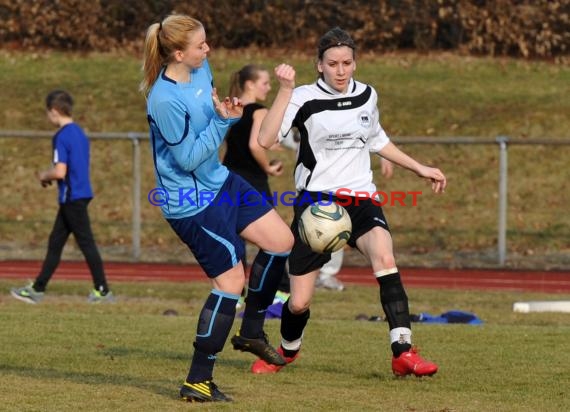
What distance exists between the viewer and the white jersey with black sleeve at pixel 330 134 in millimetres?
8180

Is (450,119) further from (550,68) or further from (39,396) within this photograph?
(39,396)

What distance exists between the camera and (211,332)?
23.4 ft

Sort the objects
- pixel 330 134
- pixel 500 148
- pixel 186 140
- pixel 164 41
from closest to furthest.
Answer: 1. pixel 186 140
2. pixel 164 41
3. pixel 330 134
4. pixel 500 148

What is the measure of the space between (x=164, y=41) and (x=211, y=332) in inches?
63.2

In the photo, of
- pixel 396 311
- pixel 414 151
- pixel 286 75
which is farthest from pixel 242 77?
pixel 414 151

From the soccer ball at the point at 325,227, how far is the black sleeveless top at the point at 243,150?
4223 mm

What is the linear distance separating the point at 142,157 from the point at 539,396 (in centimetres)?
1589

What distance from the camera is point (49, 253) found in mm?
13375

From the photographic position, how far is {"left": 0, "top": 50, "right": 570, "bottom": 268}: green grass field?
19859mm

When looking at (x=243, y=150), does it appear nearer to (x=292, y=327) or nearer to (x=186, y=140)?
(x=292, y=327)

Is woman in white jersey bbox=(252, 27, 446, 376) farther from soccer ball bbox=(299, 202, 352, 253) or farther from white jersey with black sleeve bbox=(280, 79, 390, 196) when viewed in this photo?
soccer ball bbox=(299, 202, 352, 253)

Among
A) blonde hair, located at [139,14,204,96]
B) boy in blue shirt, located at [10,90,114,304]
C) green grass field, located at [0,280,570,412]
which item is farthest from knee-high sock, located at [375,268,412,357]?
boy in blue shirt, located at [10,90,114,304]

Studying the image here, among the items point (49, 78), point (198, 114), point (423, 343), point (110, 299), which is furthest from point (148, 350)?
point (49, 78)

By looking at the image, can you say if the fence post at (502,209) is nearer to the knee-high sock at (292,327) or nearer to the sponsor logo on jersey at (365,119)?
the knee-high sock at (292,327)
